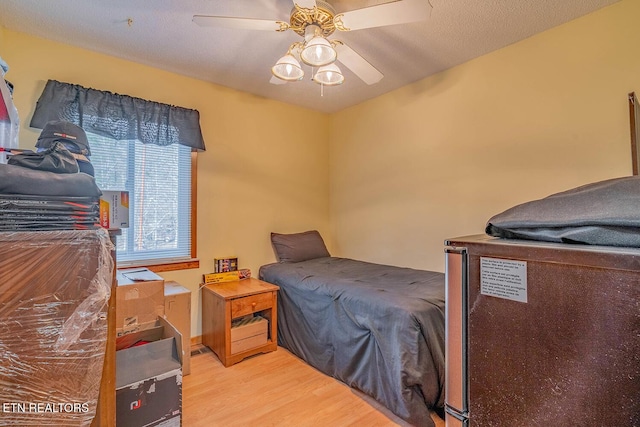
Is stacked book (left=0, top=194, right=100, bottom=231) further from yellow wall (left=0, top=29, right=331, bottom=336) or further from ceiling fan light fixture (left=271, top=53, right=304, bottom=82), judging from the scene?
yellow wall (left=0, top=29, right=331, bottom=336)

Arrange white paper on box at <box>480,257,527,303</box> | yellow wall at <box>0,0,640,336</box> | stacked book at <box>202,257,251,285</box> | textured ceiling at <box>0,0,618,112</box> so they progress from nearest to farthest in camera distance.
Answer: white paper on box at <box>480,257,527,303</box>
textured ceiling at <box>0,0,618,112</box>
yellow wall at <box>0,0,640,336</box>
stacked book at <box>202,257,251,285</box>

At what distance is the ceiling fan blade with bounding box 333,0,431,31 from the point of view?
139 centimetres

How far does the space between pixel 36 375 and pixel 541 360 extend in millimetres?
1273

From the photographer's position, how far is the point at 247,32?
82.0 inches

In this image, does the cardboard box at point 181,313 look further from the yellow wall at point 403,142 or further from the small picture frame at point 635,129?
the small picture frame at point 635,129

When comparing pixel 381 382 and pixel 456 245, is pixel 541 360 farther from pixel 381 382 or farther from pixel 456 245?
pixel 381 382

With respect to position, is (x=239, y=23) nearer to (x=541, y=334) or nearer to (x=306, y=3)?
(x=306, y=3)

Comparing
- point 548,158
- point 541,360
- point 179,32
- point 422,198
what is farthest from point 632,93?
point 179,32

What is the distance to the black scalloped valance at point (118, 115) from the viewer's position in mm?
2125

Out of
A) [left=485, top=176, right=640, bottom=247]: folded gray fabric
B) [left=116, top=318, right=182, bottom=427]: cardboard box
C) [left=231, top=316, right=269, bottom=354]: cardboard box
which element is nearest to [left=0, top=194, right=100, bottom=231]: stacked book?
[left=116, top=318, right=182, bottom=427]: cardboard box

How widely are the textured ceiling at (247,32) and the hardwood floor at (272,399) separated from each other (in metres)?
2.52

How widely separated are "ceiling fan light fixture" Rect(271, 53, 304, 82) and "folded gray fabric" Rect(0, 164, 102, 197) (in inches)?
50.3

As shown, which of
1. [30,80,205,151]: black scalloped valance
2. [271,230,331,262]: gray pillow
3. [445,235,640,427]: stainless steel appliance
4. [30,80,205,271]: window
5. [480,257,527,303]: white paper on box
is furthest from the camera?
[271,230,331,262]: gray pillow

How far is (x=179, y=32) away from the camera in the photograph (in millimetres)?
2094
